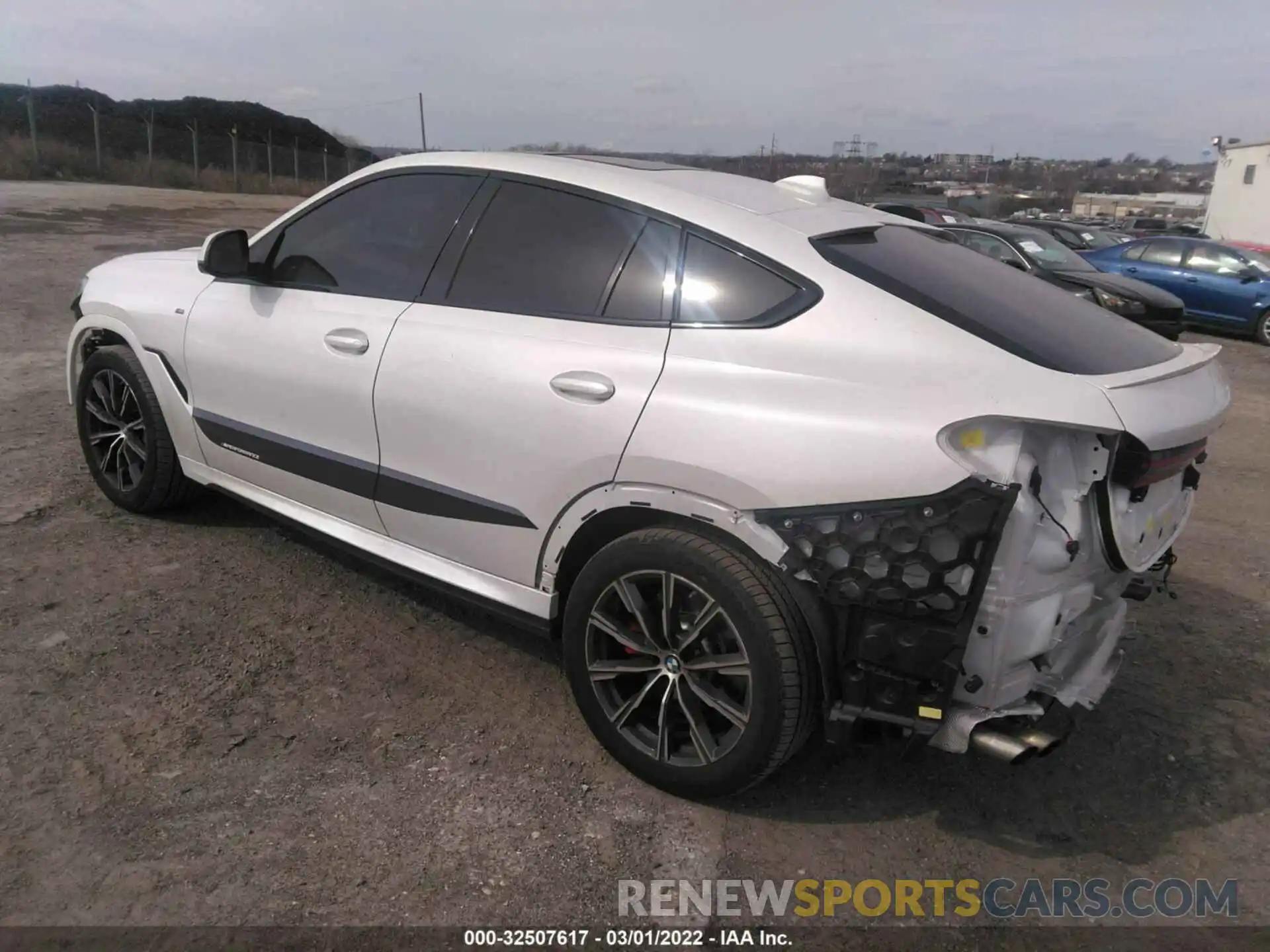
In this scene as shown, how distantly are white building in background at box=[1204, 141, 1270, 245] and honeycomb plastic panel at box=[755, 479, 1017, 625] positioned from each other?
31633 millimetres

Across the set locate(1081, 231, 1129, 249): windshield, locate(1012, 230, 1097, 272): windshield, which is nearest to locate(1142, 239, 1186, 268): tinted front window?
locate(1012, 230, 1097, 272): windshield

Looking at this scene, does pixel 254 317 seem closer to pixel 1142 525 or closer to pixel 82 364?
pixel 82 364

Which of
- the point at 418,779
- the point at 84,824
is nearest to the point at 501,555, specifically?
the point at 418,779

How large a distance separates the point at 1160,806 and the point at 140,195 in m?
30.1

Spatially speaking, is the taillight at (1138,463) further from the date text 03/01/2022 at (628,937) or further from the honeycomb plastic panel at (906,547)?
the date text 03/01/2022 at (628,937)

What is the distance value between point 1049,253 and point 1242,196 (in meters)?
22.8

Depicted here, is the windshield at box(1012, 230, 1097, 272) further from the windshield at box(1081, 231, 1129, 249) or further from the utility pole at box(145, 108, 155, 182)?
the utility pole at box(145, 108, 155, 182)

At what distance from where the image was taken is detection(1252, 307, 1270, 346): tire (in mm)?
13172

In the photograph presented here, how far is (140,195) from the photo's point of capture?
26.8 meters

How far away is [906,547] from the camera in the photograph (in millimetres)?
2266

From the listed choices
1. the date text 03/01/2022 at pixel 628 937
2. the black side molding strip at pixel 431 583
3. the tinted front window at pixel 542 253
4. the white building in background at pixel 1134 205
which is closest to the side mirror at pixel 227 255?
the black side molding strip at pixel 431 583

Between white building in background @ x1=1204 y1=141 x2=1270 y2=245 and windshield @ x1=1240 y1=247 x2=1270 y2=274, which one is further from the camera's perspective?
white building in background @ x1=1204 y1=141 x2=1270 y2=245

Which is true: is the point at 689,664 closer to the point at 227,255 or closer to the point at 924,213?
the point at 227,255

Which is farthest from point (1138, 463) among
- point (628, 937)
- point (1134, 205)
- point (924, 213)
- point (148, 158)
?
point (1134, 205)
